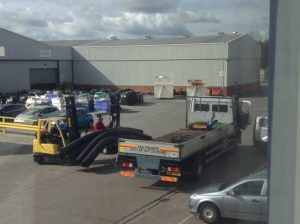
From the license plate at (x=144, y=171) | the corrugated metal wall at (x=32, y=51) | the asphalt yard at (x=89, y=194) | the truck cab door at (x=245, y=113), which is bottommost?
the asphalt yard at (x=89, y=194)

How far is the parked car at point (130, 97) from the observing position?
19.9 m

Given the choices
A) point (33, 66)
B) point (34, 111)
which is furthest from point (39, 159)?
point (33, 66)

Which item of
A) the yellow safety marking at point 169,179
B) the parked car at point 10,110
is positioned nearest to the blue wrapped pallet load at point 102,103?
the parked car at point 10,110

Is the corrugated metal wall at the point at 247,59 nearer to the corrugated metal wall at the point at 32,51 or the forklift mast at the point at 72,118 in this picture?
the forklift mast at the point at 72,118

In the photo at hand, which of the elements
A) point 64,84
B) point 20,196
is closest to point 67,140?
point 20,196

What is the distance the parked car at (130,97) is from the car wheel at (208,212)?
15.2 m

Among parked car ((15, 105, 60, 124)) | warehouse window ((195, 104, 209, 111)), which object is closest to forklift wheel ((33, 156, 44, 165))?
warehouse window ((195, 104, 209, 111))

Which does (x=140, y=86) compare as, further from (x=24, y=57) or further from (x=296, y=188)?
(x=296, y=188)

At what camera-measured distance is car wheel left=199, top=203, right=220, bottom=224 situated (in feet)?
14.6

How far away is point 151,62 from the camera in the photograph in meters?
17.8

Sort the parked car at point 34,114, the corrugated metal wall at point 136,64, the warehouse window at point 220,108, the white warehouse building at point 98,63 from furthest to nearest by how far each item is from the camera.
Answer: the corrugated metal wall at point 136,64
the parked car at point 34,114
the white warehouse building at point 98,63
the warehouse window at point 220,108

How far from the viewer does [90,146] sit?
7918mm

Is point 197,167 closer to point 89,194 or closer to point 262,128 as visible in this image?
point 89,194

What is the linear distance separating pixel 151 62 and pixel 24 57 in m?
10.7
